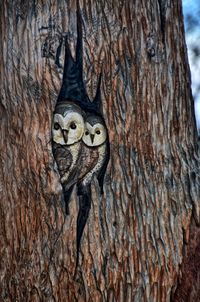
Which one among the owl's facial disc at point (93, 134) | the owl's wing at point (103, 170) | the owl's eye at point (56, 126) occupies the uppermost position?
the owl's eye at point (56, 126)

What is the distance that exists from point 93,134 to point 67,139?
10 centimetres

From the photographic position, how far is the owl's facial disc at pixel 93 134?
7.86ft

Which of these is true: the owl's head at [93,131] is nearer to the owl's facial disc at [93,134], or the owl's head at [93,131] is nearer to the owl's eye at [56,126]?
the owl's facial disc at [93,134]

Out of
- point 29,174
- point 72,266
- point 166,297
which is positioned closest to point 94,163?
point 29,174

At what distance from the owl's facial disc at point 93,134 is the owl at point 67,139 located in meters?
0.02

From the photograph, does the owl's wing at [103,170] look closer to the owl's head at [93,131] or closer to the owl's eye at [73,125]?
the owl's head at [93,131]

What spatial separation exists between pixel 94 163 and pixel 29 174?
0.25 metres

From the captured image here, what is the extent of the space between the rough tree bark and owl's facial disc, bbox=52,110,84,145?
0.13 ft

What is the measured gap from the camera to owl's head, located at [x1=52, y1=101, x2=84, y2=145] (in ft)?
7.79

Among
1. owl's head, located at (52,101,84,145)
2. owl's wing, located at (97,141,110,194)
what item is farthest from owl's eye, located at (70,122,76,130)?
owl's wing, located at (97,141,110,194)

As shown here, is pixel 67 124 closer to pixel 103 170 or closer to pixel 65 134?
pixel 65 134

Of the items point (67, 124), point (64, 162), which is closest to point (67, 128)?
point (67, 124)

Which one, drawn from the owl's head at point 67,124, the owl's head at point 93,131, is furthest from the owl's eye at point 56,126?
the owl's head at point 93,131

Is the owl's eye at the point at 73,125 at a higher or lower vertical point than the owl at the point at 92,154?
higher
